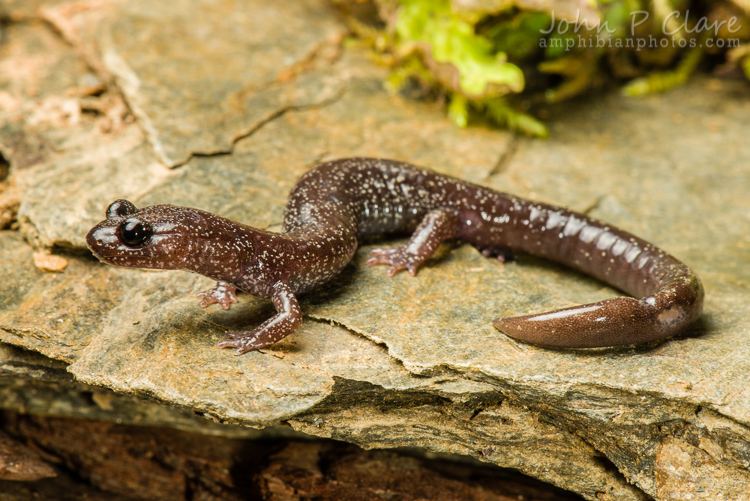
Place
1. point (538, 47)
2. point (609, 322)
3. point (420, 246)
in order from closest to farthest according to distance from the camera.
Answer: point (609, 322) < point (420, 246) < point (538, 47)

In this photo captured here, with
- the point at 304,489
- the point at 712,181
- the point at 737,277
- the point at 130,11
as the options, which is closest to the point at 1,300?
the point at 304,489

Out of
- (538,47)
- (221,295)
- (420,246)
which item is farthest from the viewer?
(538,47)

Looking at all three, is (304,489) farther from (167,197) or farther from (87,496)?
(167,197)

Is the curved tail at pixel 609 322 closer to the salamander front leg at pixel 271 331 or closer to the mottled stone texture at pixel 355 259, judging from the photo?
the mottled stone texture at pixel 355 259

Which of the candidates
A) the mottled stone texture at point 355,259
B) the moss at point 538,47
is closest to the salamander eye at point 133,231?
the mottled stone texture at point 355,259

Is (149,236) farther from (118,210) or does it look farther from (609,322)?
(609,322)

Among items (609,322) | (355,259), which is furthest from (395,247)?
(609,322)
